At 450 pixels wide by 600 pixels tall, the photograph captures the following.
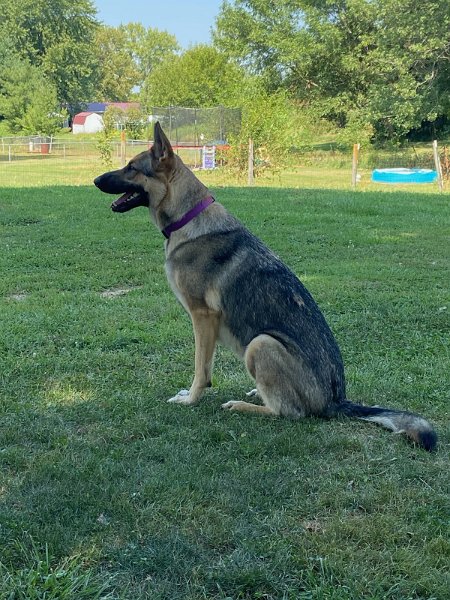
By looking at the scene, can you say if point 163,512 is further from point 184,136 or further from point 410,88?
point 410,88

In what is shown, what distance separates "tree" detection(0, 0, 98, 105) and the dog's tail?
6378cm

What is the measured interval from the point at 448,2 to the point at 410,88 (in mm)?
4131

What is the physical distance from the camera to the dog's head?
13.6 feet

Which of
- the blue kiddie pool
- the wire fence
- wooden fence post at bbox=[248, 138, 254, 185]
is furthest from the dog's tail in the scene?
the blue kiddie pool

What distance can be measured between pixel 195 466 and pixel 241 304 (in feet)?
3.95

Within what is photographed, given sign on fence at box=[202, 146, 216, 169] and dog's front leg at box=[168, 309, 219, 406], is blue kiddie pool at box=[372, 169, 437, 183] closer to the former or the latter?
sign on fence at box=[202, 146, 216, 169]

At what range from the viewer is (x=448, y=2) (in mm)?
27281

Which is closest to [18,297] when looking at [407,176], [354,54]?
[407,176]

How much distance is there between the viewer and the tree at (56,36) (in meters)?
61.3

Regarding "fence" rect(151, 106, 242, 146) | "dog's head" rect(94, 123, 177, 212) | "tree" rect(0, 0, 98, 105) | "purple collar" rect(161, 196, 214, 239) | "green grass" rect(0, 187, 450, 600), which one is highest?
"tree" rect(0, 0, 98, 105)

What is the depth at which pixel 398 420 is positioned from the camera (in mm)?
3469

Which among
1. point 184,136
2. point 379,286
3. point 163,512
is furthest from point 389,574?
point 184,136

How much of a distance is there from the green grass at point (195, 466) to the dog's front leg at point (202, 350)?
16 cm

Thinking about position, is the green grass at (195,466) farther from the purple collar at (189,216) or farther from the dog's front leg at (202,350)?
the purple collar at (189,216)
